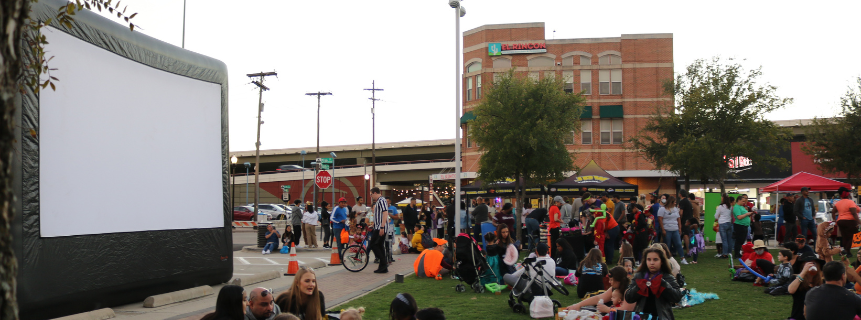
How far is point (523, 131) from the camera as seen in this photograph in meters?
24.5

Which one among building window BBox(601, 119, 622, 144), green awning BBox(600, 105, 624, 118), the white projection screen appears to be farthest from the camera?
building window BBox(601, 119, 622, 144)

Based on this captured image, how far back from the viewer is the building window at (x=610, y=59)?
4328 cm

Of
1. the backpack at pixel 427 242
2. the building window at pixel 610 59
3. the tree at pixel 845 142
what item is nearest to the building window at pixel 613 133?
the building window at pixel 610 59

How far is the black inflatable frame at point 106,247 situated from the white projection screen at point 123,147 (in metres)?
0.14

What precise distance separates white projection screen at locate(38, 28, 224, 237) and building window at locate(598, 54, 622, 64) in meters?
36.0

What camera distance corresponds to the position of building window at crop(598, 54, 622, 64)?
43.3 m

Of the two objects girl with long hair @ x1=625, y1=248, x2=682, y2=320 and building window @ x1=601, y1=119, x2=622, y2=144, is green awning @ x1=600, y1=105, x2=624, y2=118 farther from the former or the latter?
girl with long hair @ x1=625, y1=248, x2=682, y2=320

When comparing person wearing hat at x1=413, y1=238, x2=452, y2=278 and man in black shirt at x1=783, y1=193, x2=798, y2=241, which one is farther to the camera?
man in black shirt at x1=783, y1=193, x2=798, y2=241

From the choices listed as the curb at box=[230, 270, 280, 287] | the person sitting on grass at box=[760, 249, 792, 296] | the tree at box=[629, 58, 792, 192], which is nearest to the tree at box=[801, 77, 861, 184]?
the tree at box=[629, 58, 792, 192]

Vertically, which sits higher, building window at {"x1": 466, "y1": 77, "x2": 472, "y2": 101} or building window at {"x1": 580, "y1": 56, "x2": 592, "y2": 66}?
building window at {"x1": 580, "y1": 56, "x2": 592, "y2": 66}

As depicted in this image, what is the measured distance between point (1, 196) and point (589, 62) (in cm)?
4389

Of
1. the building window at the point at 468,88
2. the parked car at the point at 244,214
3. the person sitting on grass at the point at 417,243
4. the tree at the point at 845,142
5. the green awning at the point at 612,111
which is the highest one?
the building window at the point at 468,88

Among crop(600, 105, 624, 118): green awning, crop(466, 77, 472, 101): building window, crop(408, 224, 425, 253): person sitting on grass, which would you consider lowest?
crop(408, 224, 425, 253): person sitting on grass

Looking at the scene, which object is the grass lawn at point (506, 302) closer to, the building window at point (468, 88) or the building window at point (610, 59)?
the building window at point (610, 59)
